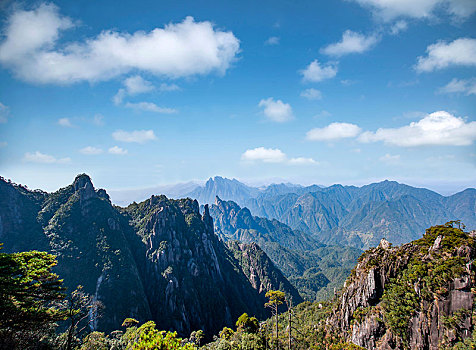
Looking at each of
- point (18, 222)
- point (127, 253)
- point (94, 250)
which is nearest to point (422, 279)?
point (127, 253)

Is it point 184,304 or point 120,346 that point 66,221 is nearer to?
point 184,304

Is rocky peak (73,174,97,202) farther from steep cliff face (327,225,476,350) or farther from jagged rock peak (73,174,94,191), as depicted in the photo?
steep cliff face (327,225,476,350)

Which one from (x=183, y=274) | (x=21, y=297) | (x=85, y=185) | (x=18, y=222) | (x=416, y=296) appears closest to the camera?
(x=21, y=297)

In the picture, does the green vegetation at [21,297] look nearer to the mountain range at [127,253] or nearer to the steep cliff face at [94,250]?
the steep cliff face at [94,250]

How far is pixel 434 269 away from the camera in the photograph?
1929 inches

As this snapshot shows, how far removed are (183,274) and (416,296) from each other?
4878 inches

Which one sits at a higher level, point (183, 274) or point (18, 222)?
point (18, 222)

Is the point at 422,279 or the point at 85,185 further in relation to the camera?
the point at 85,185

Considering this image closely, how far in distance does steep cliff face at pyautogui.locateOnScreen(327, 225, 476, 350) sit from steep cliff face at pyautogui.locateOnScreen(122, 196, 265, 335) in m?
94.4

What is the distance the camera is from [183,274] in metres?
146

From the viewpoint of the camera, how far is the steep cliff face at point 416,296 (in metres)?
44.5

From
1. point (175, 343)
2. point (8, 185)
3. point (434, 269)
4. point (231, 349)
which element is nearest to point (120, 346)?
point (231, 349)

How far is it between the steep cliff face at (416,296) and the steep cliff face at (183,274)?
9439 centimetres

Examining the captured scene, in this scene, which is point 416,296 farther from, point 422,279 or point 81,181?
point 81,181
